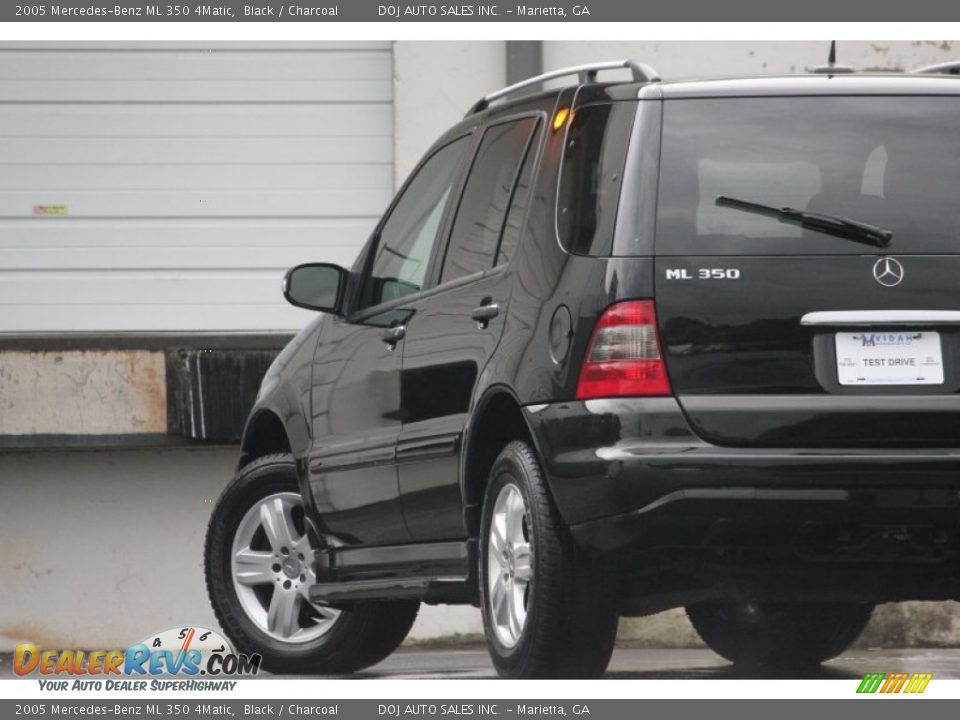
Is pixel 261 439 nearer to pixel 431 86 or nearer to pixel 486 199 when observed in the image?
pixel 486 199

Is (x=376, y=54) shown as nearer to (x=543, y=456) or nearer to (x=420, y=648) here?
(x=420, y=648)

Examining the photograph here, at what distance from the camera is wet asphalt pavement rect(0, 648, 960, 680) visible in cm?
798

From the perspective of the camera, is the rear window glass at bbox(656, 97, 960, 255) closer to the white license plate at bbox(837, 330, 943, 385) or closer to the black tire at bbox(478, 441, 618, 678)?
the white license plate at bbox(837, 330, 943, 385)

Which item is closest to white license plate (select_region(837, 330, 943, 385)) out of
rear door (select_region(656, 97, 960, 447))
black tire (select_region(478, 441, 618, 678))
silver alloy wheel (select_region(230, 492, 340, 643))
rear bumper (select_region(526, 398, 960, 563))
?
rear door (select_region(656, 97, 960, 447))

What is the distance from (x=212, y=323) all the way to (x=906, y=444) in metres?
6.63

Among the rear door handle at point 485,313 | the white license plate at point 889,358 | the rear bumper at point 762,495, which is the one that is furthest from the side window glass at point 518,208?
the white license plate at point 889,358

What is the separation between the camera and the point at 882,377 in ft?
17.3

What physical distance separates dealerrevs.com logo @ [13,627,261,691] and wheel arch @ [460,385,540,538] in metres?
1.41

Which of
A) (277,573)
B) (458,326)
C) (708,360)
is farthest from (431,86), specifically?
(708,360)

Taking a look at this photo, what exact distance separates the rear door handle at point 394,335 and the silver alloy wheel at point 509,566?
3.59 ft

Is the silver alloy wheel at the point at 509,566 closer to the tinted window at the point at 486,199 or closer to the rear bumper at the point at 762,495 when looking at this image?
the rear bumper at the point at 762,495

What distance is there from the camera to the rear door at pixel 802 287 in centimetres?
521
